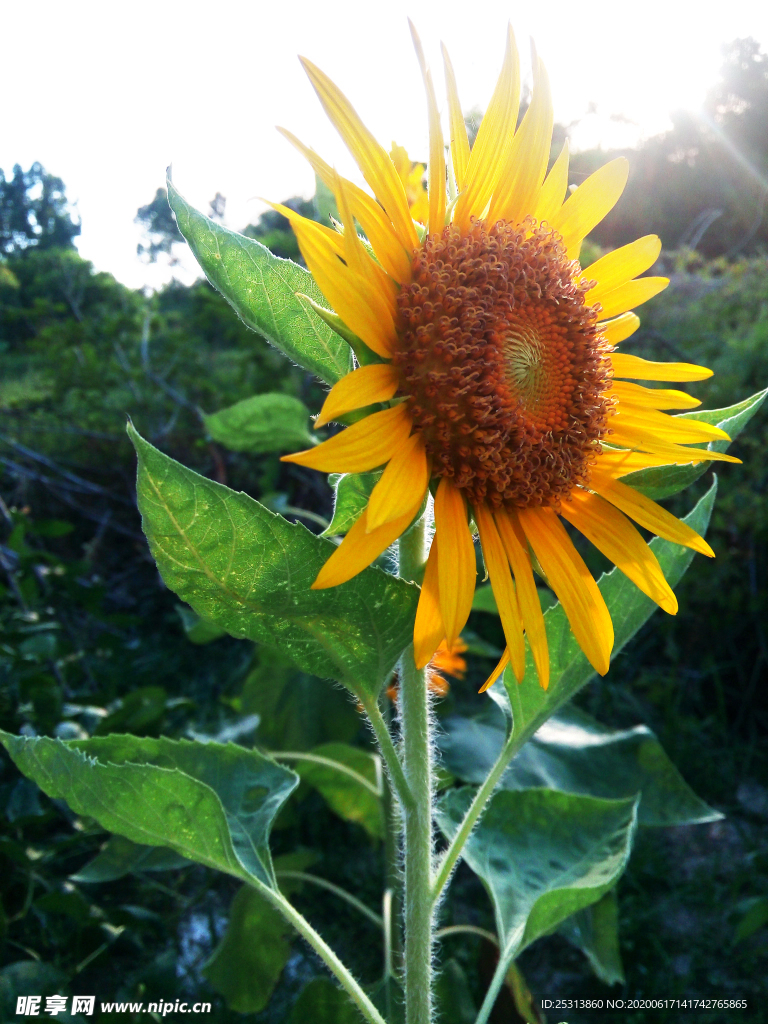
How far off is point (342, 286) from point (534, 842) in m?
0.89

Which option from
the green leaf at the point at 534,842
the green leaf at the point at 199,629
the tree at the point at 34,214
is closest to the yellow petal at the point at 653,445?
the green leaf at the point at 534,842

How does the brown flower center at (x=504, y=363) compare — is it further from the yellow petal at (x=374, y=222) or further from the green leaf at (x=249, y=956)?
the green leaf at (x=249, y=956)

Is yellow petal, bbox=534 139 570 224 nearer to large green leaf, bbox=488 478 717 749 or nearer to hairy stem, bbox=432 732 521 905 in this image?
large green leaf, bbox=488 478 717 749

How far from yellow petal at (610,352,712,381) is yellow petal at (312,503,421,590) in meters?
0.42

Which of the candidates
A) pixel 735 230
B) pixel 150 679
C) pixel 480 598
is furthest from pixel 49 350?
pixel 735 230

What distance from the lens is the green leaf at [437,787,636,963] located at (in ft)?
3.43

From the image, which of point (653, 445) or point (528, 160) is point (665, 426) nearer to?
point (653, 445)

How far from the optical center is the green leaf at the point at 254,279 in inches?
29.3

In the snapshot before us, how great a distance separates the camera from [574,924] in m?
1.30

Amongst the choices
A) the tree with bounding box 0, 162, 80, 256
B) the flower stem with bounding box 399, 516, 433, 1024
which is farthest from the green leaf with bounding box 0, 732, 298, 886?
the tree with bounding box 0, 162, 80, 256

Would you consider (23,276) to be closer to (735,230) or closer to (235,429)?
(235,429)

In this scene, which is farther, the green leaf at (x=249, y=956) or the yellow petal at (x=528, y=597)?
the green leaf at (x=249, y=956)

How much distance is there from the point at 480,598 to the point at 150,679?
124 cm

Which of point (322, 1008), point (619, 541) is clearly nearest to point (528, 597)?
point (619, 541)
